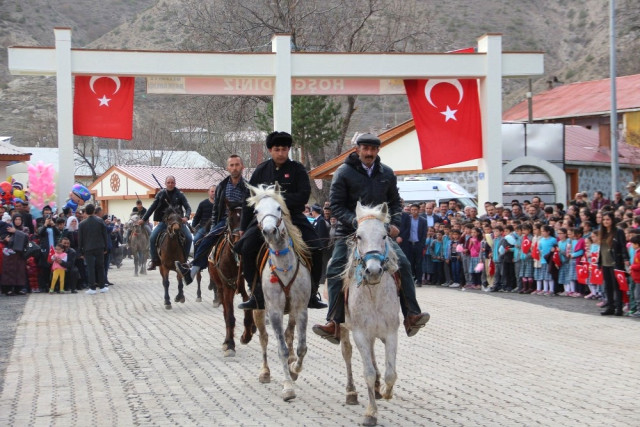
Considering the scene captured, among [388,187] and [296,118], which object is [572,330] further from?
[296,118]

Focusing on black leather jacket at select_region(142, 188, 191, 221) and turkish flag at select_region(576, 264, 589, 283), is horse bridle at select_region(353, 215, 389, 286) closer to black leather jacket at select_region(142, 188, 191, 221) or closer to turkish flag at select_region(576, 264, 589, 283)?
black leather jacket at select_region(142, 188, 191, 221)

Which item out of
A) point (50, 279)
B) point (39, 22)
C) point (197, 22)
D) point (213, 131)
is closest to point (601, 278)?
point (50, 279)

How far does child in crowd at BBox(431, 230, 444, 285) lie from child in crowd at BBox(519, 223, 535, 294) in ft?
11.5

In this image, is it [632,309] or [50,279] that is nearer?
[632,309]

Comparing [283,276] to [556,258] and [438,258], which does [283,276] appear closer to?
[556,258]

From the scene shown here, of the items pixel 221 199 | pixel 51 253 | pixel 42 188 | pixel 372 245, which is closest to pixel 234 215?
pixel 221 199

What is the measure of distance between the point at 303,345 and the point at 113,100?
18.5 meters

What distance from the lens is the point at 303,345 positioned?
1019 cm

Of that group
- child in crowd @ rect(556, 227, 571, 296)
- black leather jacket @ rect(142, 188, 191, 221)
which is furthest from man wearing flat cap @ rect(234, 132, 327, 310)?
child in crowd @ rect(556, 227, 571, 296)

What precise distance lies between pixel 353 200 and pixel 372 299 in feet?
4.54

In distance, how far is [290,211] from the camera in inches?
435

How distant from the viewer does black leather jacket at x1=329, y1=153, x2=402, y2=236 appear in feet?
31.1

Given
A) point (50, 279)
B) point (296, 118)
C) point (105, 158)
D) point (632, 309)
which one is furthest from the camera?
point (105, 158)

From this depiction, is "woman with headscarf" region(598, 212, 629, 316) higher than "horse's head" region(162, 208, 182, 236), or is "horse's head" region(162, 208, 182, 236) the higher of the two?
"horse's head" region(162, 208, 182, 236)
